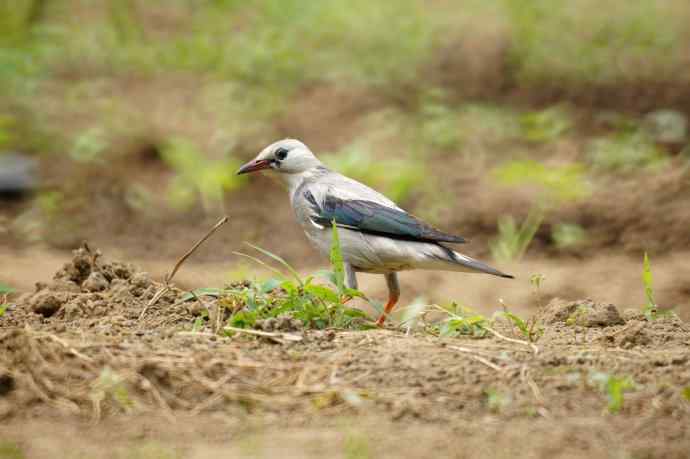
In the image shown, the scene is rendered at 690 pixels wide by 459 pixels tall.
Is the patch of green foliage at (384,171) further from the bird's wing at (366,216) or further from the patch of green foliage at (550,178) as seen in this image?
the bird's wing at (366,216)

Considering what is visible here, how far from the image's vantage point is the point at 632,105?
11125 mm

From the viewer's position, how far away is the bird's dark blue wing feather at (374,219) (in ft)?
20.0

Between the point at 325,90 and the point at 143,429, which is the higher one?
the point at 325,90

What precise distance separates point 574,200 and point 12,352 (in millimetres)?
5713

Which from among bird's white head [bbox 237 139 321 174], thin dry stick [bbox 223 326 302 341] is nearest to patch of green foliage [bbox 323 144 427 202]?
bird's white head [bbox 237 139 321 174]

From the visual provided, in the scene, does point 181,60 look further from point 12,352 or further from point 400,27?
point 12,352

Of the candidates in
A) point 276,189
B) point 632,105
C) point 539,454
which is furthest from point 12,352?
point 632,105

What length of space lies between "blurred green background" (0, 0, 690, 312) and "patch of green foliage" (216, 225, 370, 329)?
Result: 3.17 m

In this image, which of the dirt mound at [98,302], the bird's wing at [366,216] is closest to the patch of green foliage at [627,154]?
the bird's wing at [366,216]

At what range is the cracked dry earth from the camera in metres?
3.87

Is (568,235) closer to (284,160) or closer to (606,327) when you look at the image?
(284,160)

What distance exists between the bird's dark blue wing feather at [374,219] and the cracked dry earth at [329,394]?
3.44 feet

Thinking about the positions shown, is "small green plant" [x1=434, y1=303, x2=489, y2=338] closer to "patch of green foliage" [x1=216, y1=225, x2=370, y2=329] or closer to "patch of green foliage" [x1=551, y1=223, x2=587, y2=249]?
"patch of green foliage" [x1=216, y1=225, x2=370, y2=329]

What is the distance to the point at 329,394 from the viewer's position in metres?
4.29
